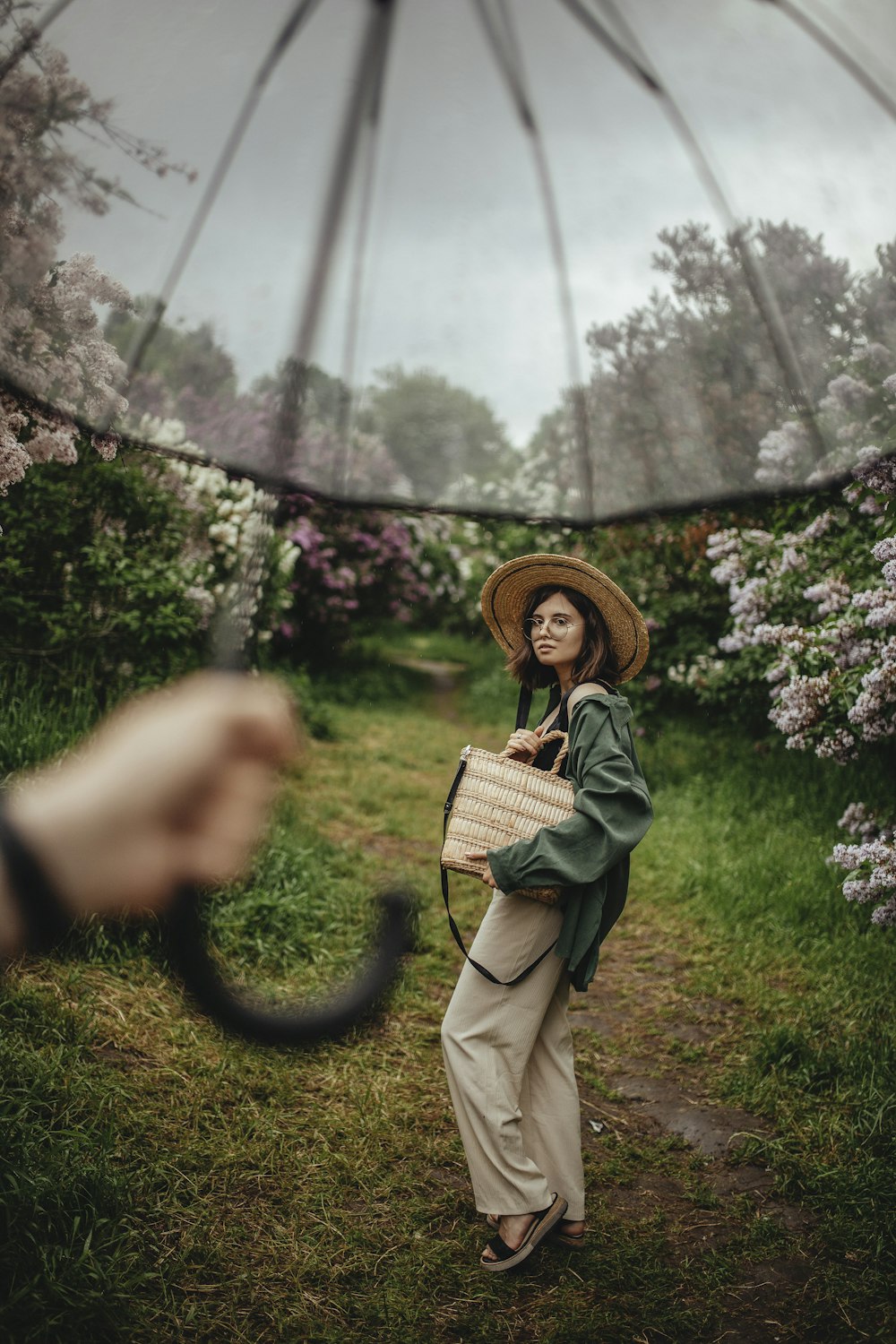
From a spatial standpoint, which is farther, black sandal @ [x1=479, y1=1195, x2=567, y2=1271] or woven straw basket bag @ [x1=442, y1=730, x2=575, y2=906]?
black sandal @ [x1=479, y1=1195, x2=567, y2=1271]

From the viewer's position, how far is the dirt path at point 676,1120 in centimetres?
270

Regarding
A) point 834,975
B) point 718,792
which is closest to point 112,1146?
point 834,975

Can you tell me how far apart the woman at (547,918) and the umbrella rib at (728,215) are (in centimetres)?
113

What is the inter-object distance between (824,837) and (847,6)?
4373 millimetres

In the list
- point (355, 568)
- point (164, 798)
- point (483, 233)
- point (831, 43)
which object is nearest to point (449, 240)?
point (483, 233)

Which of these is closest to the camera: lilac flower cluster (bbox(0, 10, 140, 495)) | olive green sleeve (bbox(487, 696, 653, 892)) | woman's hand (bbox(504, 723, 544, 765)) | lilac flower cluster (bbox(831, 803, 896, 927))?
lilac flower cluster (bbox(0, 10, 140, 495))

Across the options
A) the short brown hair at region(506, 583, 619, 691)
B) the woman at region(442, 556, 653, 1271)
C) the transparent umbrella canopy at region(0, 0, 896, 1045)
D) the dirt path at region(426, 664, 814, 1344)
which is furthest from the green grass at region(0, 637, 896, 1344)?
the short brown hair at region(506, 583, 619, 691)

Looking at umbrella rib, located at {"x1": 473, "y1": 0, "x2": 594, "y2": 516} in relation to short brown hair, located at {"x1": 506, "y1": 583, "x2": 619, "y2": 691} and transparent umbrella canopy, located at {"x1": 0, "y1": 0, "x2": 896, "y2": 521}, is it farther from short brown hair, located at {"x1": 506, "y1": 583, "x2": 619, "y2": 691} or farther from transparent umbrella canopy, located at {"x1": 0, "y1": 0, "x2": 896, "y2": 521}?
short brown hair, located at {"x1": 506, "y1": 583, "x2": 619, "y2": 691}

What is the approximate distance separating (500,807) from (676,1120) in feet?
5.58

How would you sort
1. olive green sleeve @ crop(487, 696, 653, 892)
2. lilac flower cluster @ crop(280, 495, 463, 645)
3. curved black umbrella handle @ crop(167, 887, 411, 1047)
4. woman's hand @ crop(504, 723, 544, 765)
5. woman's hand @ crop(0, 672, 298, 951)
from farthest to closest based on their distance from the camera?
lilac flower cluster @ crop(280, 495, 463, 645), woman's hand @ crop(504, 723, 544, 765), olive green sleeve @ crop(487, 696, 653, 892), curved black umbrella handle @ crop(167, 887, 411, 1047), woman's hand @ crop(0, 672, 298, 951)

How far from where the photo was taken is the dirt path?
8.86 feet

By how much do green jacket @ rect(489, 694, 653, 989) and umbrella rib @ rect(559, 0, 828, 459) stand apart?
3.79 ft

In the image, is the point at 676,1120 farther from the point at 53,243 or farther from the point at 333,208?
the point at 53,243

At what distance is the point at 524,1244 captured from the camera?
2.58 m
